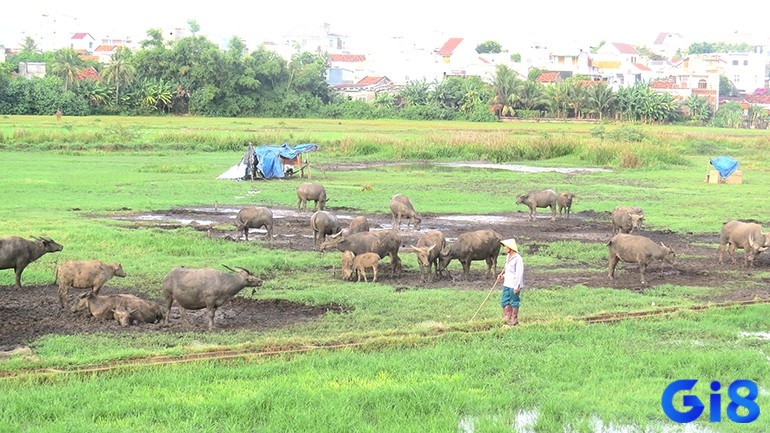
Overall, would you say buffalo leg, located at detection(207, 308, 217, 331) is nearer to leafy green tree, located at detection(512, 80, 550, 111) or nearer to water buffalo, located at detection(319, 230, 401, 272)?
water buffalo, located at detection(319, 230, 401, 272)

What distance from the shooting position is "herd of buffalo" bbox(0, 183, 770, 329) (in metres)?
14.4

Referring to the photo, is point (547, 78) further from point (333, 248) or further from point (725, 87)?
point (333, 248)

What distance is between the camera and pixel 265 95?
3580 inches

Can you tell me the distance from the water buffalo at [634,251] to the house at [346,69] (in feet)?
377

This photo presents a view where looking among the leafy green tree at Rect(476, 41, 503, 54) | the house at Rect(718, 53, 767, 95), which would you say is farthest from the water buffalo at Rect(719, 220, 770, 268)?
the leafy green tree at Rect(476, 41, 503, 54)

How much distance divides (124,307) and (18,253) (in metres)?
3.45

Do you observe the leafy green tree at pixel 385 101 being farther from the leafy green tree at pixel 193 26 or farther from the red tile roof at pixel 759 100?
the leafy green tree at pixel 193 26

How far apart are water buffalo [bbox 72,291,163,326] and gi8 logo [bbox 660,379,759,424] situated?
765cm

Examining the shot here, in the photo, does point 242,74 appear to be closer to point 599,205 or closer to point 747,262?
point 599,205

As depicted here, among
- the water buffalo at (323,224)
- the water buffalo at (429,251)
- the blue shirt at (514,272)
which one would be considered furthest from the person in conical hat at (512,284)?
the water buffalo at (323,224)

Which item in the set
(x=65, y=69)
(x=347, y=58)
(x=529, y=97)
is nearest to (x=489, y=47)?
(x=347, y=58)

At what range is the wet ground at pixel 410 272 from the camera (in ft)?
48.1

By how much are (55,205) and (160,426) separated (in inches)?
802

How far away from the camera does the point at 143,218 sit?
2661 cm
